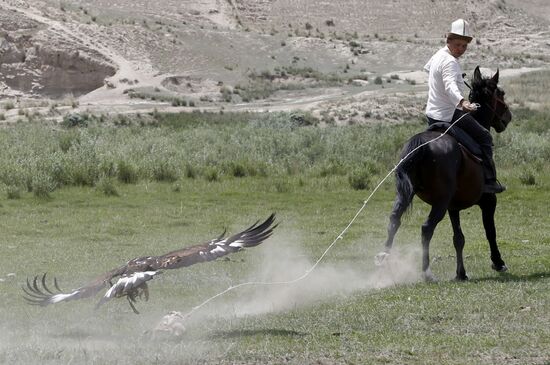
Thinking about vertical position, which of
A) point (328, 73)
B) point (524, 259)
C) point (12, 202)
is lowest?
point (328, 73)

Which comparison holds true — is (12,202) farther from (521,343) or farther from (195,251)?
(521,343)

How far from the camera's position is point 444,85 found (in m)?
11.6

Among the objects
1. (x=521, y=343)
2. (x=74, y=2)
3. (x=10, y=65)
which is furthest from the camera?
(x=74, y=2)

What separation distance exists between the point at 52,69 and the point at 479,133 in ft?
187

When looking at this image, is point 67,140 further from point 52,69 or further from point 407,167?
point 52,69

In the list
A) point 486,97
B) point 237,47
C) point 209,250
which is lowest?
point 237,47

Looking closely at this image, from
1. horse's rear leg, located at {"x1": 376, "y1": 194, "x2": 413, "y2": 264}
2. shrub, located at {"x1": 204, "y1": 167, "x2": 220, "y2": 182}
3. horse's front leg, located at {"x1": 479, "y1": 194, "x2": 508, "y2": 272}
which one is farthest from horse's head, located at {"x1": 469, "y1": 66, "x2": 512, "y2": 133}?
shrub, located at {"x1": 204, "y1": 167, "x2": 220, "y2": 182}

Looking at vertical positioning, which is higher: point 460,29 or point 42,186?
point 460,29

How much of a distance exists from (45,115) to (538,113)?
25225mm

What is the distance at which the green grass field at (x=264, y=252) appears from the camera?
335 inches

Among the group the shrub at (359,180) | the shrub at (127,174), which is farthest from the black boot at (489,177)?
the shrub at (127,174)

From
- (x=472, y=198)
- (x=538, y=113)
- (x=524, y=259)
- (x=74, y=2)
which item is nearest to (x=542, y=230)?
(x=524, y=259)

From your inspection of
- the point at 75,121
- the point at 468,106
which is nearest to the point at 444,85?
the point at 468,106

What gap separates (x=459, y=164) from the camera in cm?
1167
